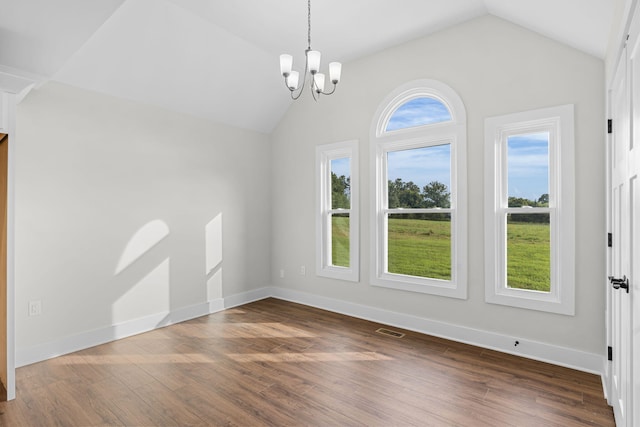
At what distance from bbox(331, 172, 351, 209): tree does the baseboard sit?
2065 mm

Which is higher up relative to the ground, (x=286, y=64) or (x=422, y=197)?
(x=286, y=64)

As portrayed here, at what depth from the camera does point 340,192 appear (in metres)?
4.64

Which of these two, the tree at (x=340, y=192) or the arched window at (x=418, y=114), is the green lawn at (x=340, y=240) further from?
the arched window at (x=418, y=114)

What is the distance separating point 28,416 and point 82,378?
48cm

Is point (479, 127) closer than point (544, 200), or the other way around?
point (544, 200)

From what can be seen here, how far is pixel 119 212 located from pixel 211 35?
6.75ft

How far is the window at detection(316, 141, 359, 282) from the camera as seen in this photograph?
446cm

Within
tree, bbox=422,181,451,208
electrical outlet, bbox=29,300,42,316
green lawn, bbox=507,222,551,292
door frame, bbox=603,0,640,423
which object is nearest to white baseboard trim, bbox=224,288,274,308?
electrical outlet, bbox=29,300,42,316

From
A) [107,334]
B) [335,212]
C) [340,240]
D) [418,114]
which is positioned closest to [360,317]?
[340,240]

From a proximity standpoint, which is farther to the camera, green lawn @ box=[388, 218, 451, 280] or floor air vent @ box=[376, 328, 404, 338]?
green lawn @ box=[388, 218, 451, 280]

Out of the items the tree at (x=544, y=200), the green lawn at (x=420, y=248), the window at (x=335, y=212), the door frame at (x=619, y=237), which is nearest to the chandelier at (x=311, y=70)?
the window at (x=335, y=212)

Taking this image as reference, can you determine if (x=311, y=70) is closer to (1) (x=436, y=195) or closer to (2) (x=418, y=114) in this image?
(2) (x=418, y=114)

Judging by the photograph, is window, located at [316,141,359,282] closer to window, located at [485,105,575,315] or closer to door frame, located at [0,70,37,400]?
window, located at [485,105,575,315]

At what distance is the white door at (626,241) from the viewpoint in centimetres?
150
